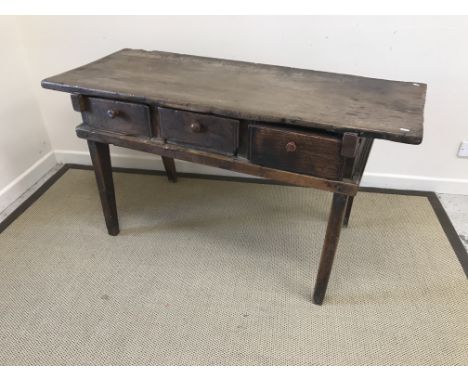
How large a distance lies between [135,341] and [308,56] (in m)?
1.47

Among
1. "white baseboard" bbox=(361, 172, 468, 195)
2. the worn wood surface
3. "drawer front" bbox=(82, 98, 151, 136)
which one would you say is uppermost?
the worn wood surface

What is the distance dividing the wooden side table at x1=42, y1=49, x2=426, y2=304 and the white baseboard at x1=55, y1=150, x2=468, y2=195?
73 cm

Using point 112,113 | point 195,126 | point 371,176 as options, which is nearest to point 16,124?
point 112,113

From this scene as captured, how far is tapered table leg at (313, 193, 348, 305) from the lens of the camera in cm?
117

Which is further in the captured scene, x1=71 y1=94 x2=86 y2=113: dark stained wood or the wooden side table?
x1=71 y1=94 x2=86 y2=113: dark stained wood

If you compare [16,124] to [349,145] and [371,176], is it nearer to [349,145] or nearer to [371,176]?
[349,145]

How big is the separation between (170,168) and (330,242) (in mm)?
1141

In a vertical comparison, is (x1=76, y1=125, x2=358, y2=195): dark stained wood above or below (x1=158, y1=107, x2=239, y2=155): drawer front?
below

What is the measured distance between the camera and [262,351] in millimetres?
1248

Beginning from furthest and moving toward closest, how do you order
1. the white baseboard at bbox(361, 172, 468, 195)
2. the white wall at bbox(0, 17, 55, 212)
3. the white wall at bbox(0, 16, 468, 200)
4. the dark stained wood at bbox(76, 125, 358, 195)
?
the white baseboard at bbox(361, 172, 468, 195)
the white wall at bbox(0, 17, 55, 212)
the white wall at bbox(0, 16, 468, 200)
the dark stained wood at bbox(76, 125, 358, 195)

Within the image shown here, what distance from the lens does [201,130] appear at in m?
1.20

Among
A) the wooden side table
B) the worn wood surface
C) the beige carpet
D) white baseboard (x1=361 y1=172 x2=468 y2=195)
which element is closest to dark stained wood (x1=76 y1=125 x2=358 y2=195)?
the wooden side table

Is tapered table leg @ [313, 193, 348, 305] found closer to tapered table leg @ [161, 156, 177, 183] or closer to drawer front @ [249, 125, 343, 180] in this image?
drawer front @ [249, 125, 343, 180]

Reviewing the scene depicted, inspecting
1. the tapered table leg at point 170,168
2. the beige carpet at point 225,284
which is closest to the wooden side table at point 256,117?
the beige carpet at point 225,284
